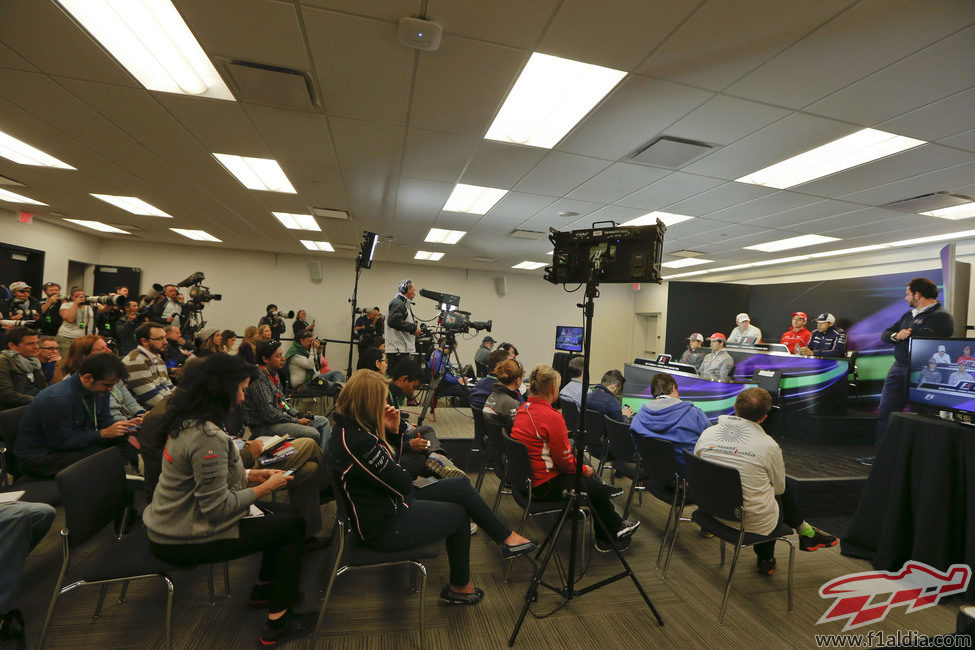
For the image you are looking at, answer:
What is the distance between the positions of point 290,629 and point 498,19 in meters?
2.96

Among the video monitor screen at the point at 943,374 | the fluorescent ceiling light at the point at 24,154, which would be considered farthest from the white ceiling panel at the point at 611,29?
the fluorescent ceiling light at the point at 24,154

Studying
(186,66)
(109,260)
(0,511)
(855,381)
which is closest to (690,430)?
(0,511)

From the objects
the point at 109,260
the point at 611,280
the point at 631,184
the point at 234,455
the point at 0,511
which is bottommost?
the point at 0,511

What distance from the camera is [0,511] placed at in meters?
1.60

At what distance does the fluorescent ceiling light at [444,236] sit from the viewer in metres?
7.14

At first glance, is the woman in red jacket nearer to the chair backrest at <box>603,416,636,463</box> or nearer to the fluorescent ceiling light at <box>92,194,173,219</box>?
the chair backrest at <box>603,416,636,463</box>

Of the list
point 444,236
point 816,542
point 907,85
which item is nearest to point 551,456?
point 816,542

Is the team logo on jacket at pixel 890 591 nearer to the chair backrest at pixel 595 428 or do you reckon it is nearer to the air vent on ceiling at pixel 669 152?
the chair backrest at pixel 595 428

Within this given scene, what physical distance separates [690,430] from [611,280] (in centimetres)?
150

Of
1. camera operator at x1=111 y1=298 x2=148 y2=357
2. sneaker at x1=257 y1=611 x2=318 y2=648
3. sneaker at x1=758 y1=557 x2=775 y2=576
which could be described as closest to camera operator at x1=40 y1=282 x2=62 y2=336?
camera operator at x1=111 y1=298 x2=148 y2=357

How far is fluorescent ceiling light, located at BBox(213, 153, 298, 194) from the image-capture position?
4.30 metres

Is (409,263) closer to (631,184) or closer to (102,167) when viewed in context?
(102,167)

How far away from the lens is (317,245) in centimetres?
912

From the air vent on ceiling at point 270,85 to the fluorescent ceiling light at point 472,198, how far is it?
1980mm
